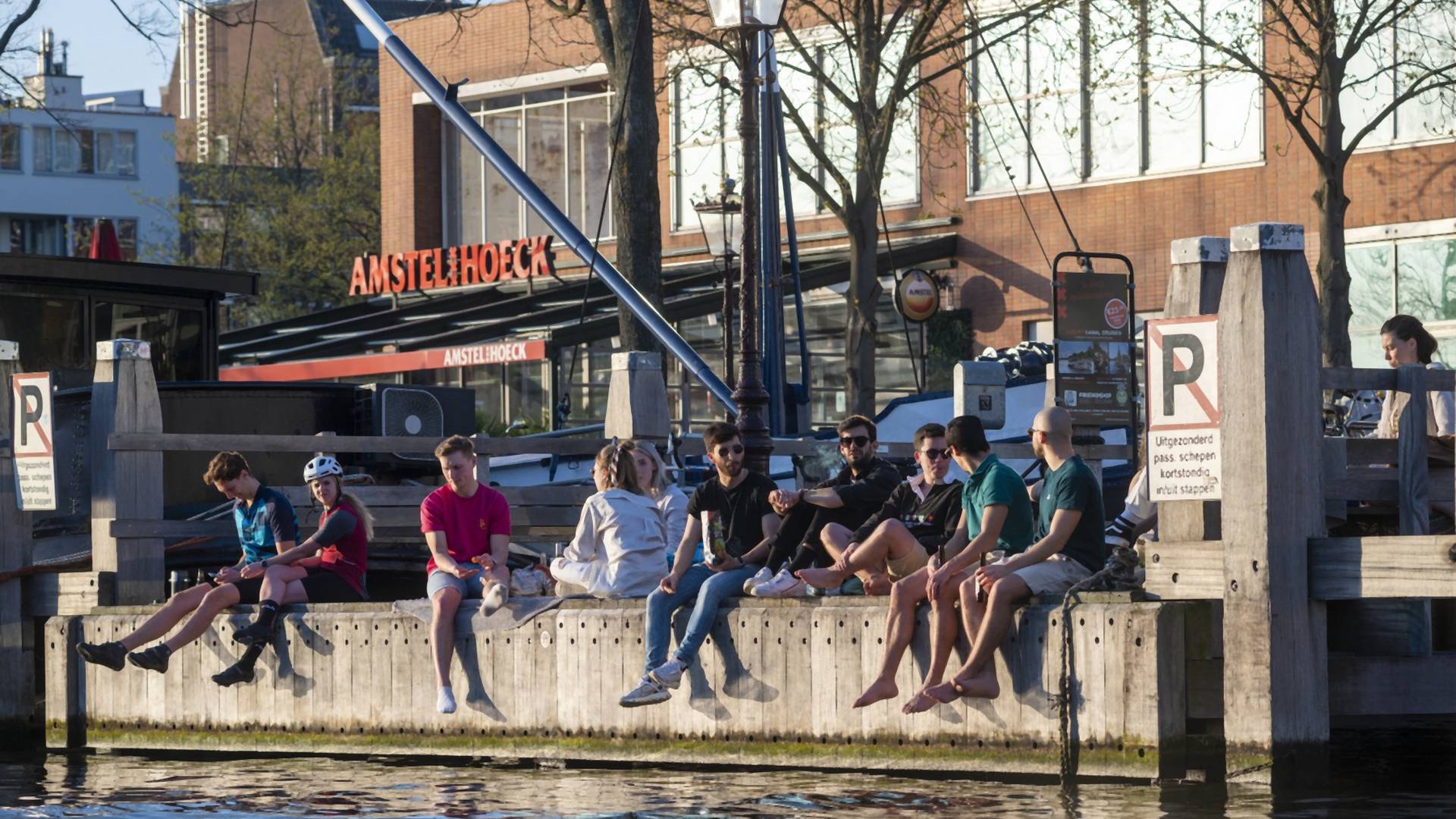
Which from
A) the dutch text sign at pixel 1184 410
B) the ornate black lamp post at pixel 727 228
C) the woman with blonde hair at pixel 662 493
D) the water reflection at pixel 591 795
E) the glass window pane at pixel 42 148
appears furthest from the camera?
the glass window pane at pixel 42 148

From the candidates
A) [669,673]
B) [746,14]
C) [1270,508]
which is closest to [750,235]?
[746,14]

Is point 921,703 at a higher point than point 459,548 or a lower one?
lower

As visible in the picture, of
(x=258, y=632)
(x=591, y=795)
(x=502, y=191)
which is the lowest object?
(x=591, y=795)

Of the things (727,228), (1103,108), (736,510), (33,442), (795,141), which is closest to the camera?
(736,510)

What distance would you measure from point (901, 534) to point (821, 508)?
0.87m

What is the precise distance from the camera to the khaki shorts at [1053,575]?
1078 centimetres

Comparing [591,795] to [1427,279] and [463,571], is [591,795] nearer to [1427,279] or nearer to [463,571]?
[463,571]

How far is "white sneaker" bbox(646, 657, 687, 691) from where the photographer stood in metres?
11.9

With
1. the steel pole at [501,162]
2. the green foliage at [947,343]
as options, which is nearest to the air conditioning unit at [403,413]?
the steel pole at [501,162]

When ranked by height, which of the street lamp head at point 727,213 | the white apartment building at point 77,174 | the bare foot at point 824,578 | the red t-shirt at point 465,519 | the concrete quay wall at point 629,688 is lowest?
the concrete quay wall at point 629,688

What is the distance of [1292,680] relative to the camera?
10180 mm

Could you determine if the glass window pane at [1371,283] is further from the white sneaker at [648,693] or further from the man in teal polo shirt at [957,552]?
the man in teal polo shirt at [957,552]

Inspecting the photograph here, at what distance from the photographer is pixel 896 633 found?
11125mm

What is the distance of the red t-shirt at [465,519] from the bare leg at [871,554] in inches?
80.9
